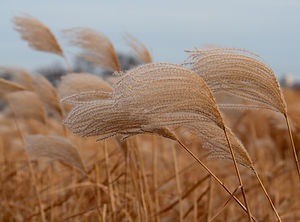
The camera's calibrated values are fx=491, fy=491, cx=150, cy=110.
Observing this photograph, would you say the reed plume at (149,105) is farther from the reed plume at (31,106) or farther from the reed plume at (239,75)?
the reed plume at (31,106)

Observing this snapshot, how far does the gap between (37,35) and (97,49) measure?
484 millimetres

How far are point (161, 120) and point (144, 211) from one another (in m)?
1.01

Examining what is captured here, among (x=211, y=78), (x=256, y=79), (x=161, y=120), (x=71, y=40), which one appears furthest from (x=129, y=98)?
(x=71, y=40)

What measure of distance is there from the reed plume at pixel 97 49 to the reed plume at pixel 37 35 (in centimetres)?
19

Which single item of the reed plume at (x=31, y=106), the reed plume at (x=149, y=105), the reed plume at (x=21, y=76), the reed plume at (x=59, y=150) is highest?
the reed plume at (x=149, y=105)

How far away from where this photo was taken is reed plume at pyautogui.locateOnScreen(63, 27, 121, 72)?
2324 mm

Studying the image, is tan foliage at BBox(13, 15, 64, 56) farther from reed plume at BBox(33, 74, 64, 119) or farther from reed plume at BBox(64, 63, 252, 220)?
reed plume at BBox(64, 63, 252, 220)

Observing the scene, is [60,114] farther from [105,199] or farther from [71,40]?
[105,199]

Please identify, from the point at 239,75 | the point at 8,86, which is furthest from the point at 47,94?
the point at 239,75

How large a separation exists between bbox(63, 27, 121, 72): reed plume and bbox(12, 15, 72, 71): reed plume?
0.19m

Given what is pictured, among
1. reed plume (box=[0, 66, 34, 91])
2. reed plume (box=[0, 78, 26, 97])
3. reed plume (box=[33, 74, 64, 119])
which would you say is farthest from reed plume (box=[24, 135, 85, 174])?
reed plume (box=[0, 66, 34, 91])

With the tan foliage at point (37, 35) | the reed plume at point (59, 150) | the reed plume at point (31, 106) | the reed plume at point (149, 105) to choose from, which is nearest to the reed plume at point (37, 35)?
the tan foliage at point (37, 35)

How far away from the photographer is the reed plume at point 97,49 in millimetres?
2324

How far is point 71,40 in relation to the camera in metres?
2.62
